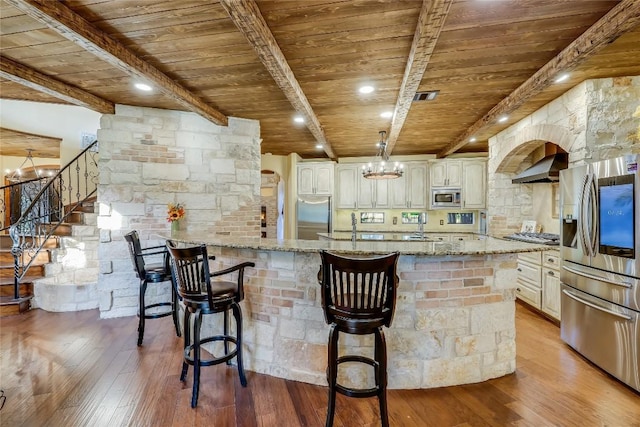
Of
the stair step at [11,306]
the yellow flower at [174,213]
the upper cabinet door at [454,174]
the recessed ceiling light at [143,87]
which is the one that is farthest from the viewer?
the upper cabinet door at [454,174]

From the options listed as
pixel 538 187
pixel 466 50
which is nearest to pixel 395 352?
pixel 466 50

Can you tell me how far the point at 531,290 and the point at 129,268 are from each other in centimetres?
511

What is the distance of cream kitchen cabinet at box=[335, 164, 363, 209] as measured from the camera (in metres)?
6.70

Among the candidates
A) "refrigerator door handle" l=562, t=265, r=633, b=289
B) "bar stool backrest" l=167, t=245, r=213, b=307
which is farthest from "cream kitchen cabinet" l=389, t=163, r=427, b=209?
"bar stool backrest" l=167, t=245, r=213, b=307

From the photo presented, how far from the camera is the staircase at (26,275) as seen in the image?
3.73 meters

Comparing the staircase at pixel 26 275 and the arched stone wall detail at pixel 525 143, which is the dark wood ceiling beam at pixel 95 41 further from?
the arched stone wall detail at pixel 525 143

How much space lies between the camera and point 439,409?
198cm

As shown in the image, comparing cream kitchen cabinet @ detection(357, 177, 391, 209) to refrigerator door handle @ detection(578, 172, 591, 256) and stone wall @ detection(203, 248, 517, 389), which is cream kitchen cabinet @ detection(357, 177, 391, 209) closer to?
refrigerator door handle @ detection(578, 172, 591, 256)

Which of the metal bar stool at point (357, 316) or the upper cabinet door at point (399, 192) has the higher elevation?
the upper cabinet door at point (399, 192)

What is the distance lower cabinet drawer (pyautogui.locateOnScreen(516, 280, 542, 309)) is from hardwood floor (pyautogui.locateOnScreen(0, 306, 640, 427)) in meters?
1.02

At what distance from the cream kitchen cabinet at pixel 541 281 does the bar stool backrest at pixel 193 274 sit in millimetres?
3531

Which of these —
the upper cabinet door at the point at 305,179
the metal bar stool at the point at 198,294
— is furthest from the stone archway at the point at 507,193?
the metal bar stool at the point at 198,294

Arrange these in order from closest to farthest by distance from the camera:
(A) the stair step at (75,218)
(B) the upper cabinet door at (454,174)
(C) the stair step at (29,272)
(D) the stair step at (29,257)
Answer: (C) the stair step at (29,272)
(D) the stair step at (29,257)
(A) the stair step at (75,218)
(B) the upper cabinet door at (454,174)

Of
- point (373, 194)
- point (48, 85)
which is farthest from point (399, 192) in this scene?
point (48, 85)
